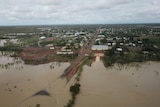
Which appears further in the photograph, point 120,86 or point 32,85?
point 32,85

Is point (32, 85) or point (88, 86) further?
point (32, 85)

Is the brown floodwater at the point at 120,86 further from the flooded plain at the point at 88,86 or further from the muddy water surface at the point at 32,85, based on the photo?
the muddy water surface at the point at 32,85

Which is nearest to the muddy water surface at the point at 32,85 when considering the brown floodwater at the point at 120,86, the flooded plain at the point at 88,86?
the flooded plain at the point at 88,86

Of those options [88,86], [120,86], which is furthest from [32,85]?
[120,86]

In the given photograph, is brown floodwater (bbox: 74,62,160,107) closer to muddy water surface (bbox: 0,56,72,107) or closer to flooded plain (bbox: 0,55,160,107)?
flooded plain (bbox: 0,55,160,107)

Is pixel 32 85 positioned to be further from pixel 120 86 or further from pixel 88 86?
pixel 120 86
